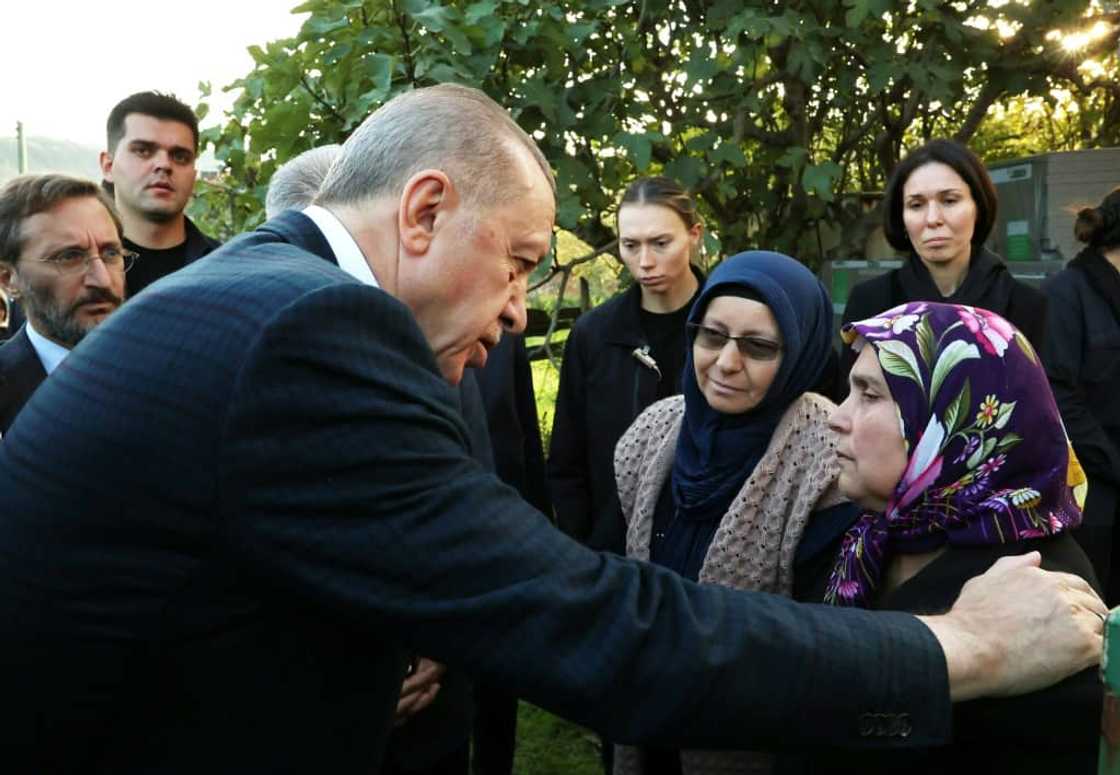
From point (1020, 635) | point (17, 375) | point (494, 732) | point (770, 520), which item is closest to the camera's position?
point (1020, 635)

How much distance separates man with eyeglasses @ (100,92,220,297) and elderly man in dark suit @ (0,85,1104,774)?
3.05 m

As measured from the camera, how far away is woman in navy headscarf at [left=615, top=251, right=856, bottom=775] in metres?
2.68

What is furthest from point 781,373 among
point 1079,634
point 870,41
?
point 870,41

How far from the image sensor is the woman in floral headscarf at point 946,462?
2.00 m

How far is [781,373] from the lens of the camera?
2912 mm

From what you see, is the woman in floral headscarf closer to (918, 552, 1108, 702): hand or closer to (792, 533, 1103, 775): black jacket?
(792, 533, 1103, 775): black jacket

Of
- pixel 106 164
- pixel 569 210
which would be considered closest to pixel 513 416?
pixel 569 210

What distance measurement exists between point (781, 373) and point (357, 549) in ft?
5.91

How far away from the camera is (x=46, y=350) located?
317 cm

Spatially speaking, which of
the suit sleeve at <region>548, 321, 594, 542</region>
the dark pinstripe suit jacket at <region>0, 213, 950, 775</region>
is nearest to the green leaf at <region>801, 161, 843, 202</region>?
the suit sleeve at <region>548, 321, 594, 542</region>

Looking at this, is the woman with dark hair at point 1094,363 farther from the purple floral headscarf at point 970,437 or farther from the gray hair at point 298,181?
the gray hair at point 298,181

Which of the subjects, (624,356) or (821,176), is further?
(821,176)

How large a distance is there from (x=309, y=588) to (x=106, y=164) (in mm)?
3936

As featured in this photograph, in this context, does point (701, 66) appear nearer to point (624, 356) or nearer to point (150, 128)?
point (624, 356)
